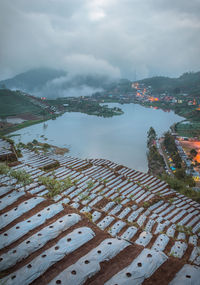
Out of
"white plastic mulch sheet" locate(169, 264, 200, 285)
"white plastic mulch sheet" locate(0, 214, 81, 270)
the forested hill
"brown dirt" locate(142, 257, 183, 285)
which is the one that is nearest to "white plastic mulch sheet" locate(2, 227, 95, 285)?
"white plastic mulch sheet" locate(0, 214, 81, 270)

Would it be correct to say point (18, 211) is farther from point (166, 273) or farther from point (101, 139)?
point (101, 139)

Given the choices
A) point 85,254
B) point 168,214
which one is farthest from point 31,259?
point 168,214

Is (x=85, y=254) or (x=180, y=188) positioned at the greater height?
(x=85, y=254)

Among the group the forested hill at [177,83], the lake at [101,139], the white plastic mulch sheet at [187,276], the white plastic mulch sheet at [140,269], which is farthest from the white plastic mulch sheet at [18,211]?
the forested hill at [177,83]

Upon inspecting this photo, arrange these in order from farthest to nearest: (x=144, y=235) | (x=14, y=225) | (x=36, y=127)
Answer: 1. (x=36, y=127)
2. (x=144, y=235)
3. (x=14, y=225)

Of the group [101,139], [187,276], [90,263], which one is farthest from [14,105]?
[187,276]

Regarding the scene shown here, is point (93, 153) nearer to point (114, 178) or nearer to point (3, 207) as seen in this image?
point (114, 178)

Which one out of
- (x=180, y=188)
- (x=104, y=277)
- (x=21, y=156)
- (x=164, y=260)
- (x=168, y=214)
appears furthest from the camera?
(x=180, y=188)
